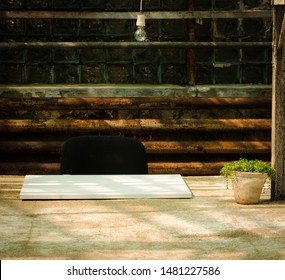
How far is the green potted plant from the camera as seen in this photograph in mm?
3279

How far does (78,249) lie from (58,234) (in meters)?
0.24

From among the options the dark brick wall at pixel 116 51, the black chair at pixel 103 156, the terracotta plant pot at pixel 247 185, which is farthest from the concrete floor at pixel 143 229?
the dark brick wall at pixel 116 51

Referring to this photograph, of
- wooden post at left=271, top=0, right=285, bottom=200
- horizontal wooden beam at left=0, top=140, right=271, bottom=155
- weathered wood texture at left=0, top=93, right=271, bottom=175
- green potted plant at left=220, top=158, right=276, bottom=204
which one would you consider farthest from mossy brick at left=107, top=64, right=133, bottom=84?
green potted plant at left=220, top=158, right=276, bottom=204

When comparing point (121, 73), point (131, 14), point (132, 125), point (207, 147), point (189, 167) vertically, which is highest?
point (131, 14)

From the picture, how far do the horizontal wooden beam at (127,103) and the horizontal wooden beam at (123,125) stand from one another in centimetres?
13

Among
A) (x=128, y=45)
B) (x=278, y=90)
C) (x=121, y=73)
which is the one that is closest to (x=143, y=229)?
(x=278, y=90)

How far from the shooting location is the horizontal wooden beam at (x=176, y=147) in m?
6.77

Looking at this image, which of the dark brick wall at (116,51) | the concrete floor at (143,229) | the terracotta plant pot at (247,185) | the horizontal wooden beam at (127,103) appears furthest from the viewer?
the dark brick wall at (116,51)

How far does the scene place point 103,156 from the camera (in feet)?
13.5

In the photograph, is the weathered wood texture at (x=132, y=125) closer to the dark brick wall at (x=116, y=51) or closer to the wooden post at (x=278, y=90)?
the dark brick wall at (x=116, y=51)

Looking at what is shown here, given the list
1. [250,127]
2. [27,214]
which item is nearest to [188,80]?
[250,127]

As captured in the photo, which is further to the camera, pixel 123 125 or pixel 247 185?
pixel 123 125

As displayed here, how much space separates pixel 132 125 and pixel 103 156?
8.73 ft

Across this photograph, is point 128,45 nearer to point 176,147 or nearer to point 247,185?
point 176,147
